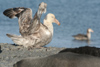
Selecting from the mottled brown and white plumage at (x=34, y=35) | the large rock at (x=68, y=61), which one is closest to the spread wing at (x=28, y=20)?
the mottled brown and white plumage at (x=34, y=35)

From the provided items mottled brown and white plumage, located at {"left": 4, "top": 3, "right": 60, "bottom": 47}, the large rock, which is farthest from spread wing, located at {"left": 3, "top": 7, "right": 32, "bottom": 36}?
the large rock

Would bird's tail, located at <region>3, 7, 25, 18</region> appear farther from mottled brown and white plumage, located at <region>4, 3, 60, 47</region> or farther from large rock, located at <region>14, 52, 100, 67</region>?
large rock, located at <region>14, 52, 100, 67</region>

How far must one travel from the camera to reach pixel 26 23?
1082cm

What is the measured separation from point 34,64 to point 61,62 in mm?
308

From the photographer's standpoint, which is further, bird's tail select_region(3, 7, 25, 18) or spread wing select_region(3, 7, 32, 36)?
bird's tail select_region(3, 7, 25, 18)

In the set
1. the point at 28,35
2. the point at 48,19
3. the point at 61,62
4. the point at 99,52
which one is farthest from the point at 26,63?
the point at 48,19

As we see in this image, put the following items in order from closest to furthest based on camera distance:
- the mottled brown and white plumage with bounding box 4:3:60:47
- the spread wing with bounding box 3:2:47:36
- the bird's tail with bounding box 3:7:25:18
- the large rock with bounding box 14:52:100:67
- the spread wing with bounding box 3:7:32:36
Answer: the large rock with bounding box 14:52:100:67
the spread wing with bounding box 3:2:47:36
the mottled brown and white plumage with bounding box 4:3:60:47
the spread wing with bounding box 3:7:32:36
the bird's tail with bounding box 3:7:25:18

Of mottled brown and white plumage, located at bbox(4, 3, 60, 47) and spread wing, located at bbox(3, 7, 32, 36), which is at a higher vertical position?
spread wing, located at bbox(3, 7, 32, 36)

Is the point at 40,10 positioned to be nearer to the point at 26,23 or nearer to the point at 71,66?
the point at 26,23

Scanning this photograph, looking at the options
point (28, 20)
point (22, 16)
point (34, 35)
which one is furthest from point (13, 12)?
point (34, 35)

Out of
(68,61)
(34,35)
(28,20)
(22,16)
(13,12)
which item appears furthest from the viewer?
(13,12)

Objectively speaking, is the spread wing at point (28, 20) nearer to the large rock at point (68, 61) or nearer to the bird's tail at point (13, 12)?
the bird's tail at point (13, 12)

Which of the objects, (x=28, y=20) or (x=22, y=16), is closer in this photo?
(x=28, y=20)

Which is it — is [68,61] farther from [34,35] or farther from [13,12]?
[13,12]
